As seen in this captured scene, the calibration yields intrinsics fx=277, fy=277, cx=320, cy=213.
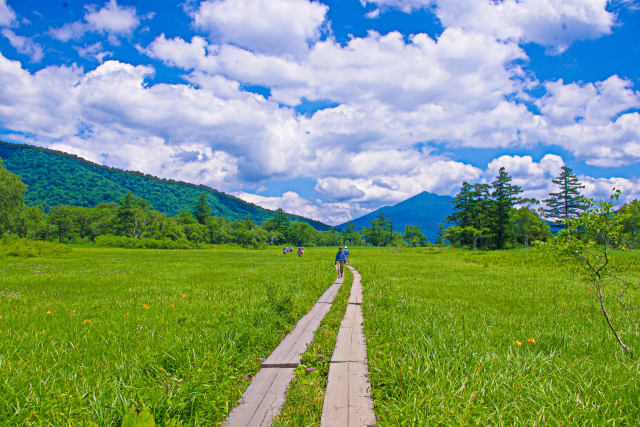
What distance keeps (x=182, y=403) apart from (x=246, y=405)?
76 cm

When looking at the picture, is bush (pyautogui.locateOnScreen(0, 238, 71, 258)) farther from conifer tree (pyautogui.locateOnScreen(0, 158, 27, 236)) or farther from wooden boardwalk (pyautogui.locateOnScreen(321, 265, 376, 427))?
wooden boardwalk (pyautogui.locateOnScreen(321, 265, 376, 427))

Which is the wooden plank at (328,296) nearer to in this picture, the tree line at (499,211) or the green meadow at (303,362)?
the green meadow at (303,362)

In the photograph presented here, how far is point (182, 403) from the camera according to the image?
2.97m

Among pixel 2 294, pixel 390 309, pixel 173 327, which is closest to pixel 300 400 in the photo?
pixel 173 327

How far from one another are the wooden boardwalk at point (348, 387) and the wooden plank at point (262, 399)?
0.63 metres

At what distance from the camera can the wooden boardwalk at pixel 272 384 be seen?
3146 millimetres

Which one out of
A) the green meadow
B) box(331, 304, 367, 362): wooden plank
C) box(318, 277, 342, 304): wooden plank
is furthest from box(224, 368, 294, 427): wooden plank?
box(318, 277, 342, 304): wooden plank

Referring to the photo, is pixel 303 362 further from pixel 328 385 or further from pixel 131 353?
pixel 131 353

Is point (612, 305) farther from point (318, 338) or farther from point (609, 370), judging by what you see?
point (318, 338)

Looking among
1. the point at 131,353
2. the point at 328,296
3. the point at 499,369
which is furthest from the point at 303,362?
the point at 328,296

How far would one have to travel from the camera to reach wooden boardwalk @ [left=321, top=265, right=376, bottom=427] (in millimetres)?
2996

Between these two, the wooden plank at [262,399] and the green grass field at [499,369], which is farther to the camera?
the wooden plank at [262,399]

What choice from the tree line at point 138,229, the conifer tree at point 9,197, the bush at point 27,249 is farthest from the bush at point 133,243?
the bush at point 27,249

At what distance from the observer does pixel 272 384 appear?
3.87 metres
